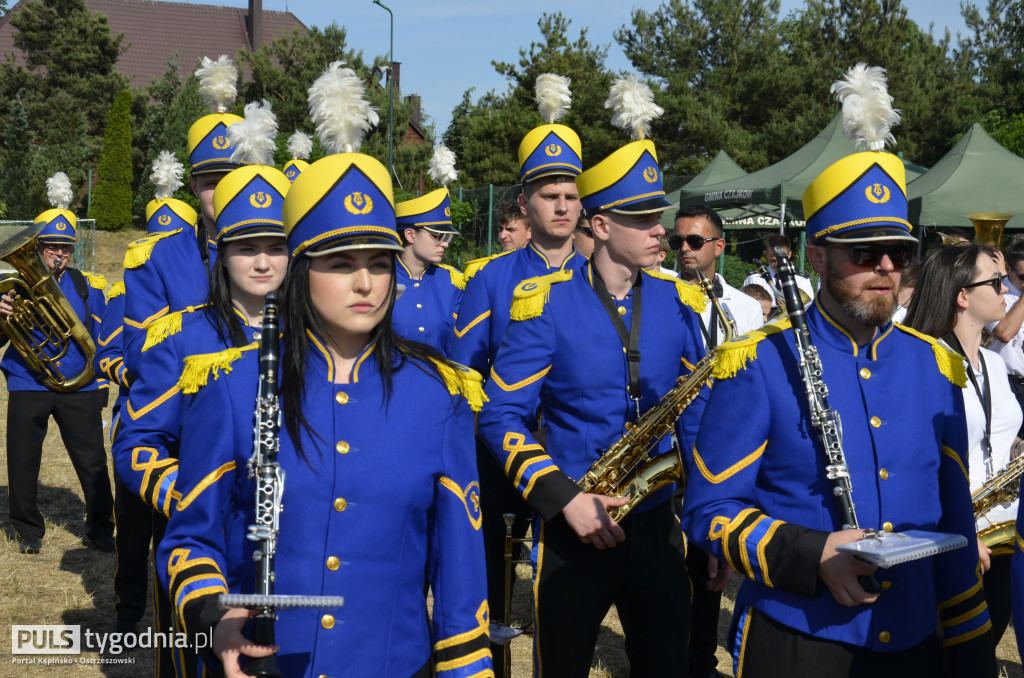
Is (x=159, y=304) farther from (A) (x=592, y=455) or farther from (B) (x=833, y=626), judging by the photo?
(B) (x=833, y=626)

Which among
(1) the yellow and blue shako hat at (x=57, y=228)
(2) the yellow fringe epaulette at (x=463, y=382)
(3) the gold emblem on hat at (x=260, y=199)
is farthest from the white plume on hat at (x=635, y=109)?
(1) the yellow and blue shako hat at (x=57, y=228)

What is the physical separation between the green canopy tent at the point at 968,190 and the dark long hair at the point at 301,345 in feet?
51.6

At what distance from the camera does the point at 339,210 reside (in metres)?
2.79

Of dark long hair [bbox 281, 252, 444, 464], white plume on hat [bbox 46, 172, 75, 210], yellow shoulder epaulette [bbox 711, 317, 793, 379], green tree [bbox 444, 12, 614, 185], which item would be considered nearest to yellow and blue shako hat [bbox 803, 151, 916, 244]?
yellow shoulder epaulette [bbox 711, 317, 793, 379]

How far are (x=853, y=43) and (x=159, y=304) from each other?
39.0 m

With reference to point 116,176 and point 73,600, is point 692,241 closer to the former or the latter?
point 73,600

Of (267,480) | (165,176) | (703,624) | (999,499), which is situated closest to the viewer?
(267,480)

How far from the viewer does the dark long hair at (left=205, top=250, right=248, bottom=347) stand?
435 centimetres

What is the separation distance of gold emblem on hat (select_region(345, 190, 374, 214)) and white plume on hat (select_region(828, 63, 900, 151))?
1.75 metres

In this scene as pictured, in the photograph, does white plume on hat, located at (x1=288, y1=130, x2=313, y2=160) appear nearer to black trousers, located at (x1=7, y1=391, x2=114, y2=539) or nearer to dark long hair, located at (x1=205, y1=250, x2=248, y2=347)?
black trousers, located at (x1=7, y1=391, x2=114, y2=539)

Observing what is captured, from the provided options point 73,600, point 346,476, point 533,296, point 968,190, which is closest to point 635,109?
point 533,296

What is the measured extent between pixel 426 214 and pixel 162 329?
4.81 meters

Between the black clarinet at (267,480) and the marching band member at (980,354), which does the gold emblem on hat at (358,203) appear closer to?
the black clarinet at (267,480)

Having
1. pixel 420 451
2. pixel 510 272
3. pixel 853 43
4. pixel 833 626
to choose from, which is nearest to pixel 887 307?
pixel 833 626
